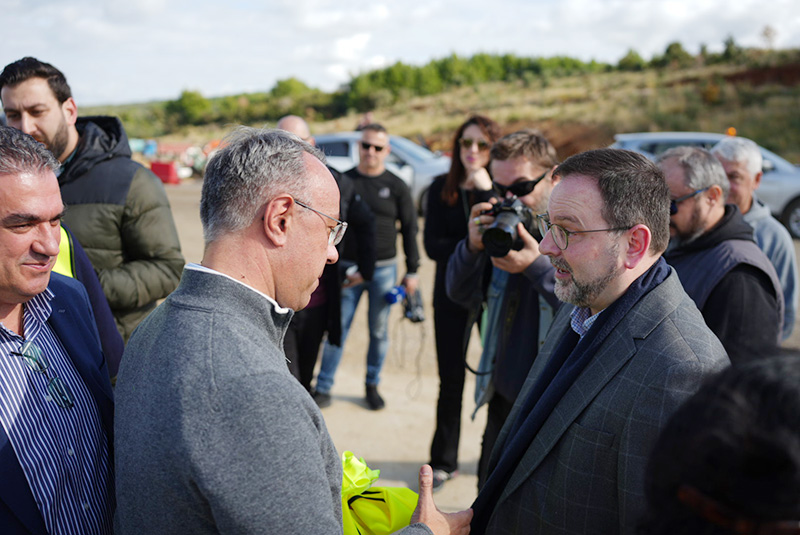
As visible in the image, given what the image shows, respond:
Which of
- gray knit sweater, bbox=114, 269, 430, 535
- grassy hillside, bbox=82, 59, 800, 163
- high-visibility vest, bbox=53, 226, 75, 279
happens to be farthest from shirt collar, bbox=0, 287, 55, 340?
grassy hillside, bbox=82, 59, 800, 163

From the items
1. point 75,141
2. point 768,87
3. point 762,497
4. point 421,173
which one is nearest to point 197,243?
point 421,173

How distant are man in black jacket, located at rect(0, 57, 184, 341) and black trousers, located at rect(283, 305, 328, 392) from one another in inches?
44.8

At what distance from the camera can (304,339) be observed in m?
4.17

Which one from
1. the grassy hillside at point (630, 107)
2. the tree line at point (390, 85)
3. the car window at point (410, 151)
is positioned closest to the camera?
the car window at point (410, 151)

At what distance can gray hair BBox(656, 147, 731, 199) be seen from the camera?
288cm

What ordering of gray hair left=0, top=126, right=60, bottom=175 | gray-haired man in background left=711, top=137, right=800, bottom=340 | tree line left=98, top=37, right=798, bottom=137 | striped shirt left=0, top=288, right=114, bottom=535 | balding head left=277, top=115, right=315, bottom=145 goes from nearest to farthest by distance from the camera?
striped shirt left=0, top=288, right=114, bottom=535
gray hair left=0, top=126, right=60, bottom=175
gray-haired man in background left=711, top=137, right=800, bottom=340
balding head left=277, top=115, right=315, bottom=145
tree line left=98, top=37, right=798, bottom=137

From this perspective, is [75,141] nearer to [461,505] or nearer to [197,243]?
[461,505]

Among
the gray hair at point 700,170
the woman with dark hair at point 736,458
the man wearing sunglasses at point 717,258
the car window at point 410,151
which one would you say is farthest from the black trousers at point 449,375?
the car window at point 410,151

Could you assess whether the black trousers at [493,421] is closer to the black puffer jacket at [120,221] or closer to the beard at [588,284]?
the beard at [588,284]

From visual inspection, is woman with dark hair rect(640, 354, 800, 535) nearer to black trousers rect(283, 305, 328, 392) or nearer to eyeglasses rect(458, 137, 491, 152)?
eyeglasses rect(458, 137, 491, 152)

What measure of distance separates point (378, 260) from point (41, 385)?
3.47m

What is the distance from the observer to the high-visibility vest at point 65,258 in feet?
7.01

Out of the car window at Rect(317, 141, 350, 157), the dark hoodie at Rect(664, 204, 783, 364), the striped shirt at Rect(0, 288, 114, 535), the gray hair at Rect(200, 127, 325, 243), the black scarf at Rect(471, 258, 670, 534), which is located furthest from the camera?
the car window at Rect(317, 141, 350, 157)

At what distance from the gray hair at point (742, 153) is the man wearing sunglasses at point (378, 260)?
2.33 m
